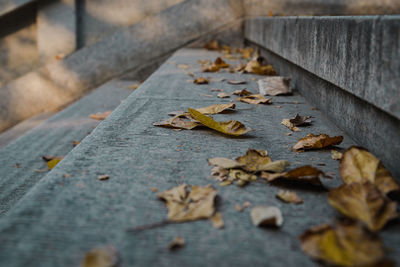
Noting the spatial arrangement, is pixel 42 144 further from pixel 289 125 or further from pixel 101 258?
pixel 101 258

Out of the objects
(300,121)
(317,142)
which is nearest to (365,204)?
(317,142)

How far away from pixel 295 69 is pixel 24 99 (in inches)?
133

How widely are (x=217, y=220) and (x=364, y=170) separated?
0.43 metres

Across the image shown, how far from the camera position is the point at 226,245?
741 millimetres

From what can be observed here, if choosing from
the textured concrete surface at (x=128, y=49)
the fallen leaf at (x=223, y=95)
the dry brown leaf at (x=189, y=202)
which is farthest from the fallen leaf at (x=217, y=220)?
the textured concrete surface at (x=128, y=49)

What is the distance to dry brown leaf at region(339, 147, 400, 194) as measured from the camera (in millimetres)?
939

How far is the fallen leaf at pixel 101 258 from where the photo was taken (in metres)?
0.67

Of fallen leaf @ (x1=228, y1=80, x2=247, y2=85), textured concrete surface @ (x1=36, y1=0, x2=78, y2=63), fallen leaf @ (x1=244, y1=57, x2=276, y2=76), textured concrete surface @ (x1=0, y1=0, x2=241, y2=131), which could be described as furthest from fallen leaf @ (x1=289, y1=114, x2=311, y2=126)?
textured concrete surface @ (x1=36, y1=0, x2=78, y2=63)

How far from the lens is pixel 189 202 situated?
90 centimetres

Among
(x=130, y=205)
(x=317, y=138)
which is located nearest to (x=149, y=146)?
(x=130, y=205)

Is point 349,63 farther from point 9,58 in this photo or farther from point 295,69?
point 9,58

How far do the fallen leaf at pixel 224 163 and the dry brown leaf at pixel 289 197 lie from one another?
0.18m

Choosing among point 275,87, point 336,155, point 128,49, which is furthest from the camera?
point 128,49

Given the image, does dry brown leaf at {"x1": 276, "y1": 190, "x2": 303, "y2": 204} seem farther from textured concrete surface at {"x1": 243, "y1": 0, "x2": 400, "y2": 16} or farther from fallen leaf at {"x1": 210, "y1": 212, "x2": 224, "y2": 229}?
textured concrete surface at {"x1": 243, "y1": 0, "x2": 400, "y2": 16}
